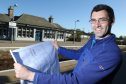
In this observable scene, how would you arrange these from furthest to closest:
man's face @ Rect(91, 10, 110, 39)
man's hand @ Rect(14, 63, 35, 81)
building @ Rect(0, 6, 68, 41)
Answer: building @ Rect(0, 6, 68, 41) → man's face @ Rect(91, 10, 110, 39) → man's hand @ Rect(14, 63, 35, 81)

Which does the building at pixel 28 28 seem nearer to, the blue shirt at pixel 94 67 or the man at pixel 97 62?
the man at pixel 97 62

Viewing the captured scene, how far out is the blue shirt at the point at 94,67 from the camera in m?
2.54

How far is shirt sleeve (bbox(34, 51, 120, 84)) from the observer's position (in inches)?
99.7

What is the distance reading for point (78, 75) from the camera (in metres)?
2.59

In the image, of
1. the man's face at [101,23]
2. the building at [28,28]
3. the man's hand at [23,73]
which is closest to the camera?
the man's hand at [23,73]

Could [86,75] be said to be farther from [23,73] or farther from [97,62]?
[23,73]

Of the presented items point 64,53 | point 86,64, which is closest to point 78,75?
point 86,64

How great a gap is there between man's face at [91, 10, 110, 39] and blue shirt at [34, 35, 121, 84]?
0.08 m

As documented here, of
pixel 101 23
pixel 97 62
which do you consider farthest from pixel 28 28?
pixel 97 62

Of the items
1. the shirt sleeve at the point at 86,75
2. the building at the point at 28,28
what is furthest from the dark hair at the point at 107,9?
the building at the point at 28,28

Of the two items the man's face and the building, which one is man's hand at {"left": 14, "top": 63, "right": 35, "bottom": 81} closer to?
the man's face

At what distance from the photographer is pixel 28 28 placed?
61.7m

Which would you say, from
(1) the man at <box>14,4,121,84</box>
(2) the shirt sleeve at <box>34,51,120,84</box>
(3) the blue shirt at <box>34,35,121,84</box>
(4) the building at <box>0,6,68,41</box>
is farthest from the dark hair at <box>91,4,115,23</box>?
(4) the building at <box>0,6,68,41</box>

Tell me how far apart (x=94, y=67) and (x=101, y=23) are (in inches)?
22.0
